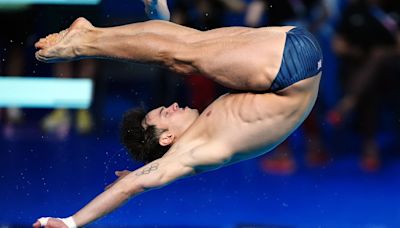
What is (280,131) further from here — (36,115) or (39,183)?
(36,115)

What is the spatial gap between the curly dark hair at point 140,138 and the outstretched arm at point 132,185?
37 centimetres

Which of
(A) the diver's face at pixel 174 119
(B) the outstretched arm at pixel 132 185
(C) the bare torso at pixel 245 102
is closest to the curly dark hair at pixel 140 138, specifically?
(A) the diver's face at pixel 174 119

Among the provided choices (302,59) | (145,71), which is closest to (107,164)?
(145,71)

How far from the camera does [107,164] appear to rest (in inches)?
289

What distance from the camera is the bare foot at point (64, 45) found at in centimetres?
508

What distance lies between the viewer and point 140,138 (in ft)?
17.4

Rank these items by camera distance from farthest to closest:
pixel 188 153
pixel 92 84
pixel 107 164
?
pixel 92 84, pixel 107 164, pixel 188 153

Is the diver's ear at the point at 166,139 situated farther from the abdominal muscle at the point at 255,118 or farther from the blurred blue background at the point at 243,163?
the blurred blue background at the point at 243,163

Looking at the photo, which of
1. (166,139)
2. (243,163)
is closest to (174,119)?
(166,139)

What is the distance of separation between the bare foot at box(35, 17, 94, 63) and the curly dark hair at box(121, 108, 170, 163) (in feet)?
1.51

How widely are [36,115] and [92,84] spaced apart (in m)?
0.55

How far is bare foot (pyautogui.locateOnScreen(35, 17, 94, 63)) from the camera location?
5078 mm

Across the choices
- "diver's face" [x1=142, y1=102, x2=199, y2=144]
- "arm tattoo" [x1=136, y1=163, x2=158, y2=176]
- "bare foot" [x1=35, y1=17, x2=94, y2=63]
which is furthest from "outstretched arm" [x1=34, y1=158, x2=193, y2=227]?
"bare foot" [x1=35, y1=17, x2=94, y2=63]

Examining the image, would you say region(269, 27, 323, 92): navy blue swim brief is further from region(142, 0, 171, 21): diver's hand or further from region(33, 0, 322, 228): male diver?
region(142, 0, 171, 21): diver's hand
